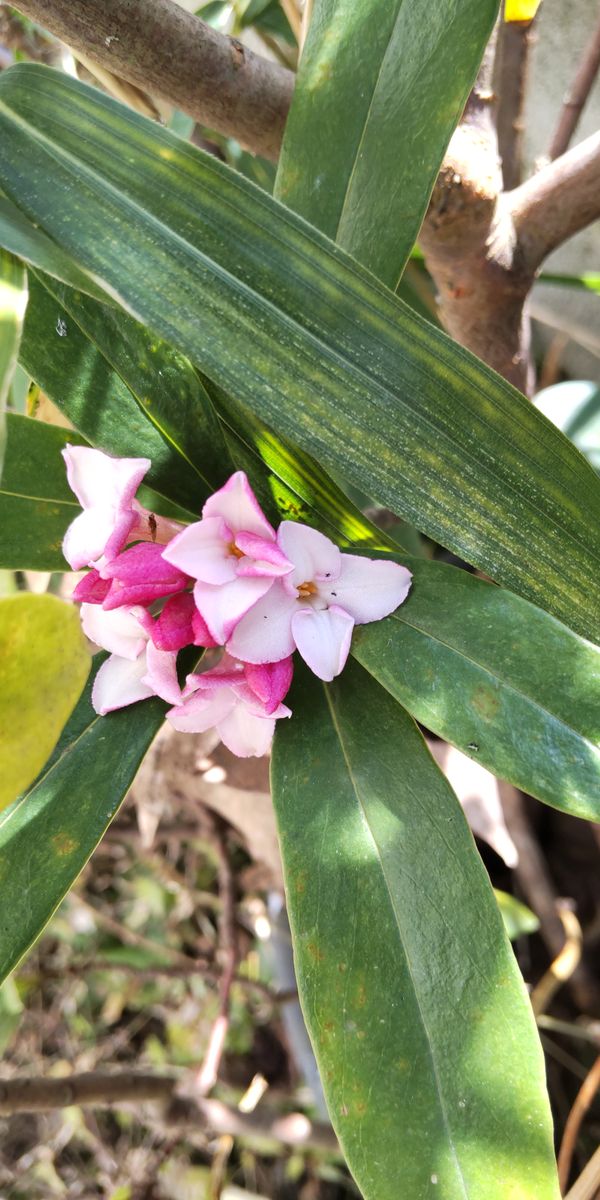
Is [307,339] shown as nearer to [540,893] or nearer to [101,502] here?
[101,502]

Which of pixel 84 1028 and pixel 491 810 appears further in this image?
pixel 84 1028

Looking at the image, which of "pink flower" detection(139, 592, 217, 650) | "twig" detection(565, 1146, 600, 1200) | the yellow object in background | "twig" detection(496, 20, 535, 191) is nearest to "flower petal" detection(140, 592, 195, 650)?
"pink flower" detection(139, 592, 217, 650)

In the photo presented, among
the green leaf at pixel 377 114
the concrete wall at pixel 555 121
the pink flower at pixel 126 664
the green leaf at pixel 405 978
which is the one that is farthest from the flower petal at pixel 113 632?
the concrete wall at pixel 555 121

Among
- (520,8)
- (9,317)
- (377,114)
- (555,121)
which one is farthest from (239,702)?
(555,121)

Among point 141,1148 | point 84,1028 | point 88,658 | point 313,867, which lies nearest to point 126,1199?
point 141,1148

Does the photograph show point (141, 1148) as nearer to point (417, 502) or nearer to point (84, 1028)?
point (84, 1028)

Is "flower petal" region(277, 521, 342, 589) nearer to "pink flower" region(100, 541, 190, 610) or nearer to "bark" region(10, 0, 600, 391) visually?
"pink flower" region(100, 541, 190, 610)
